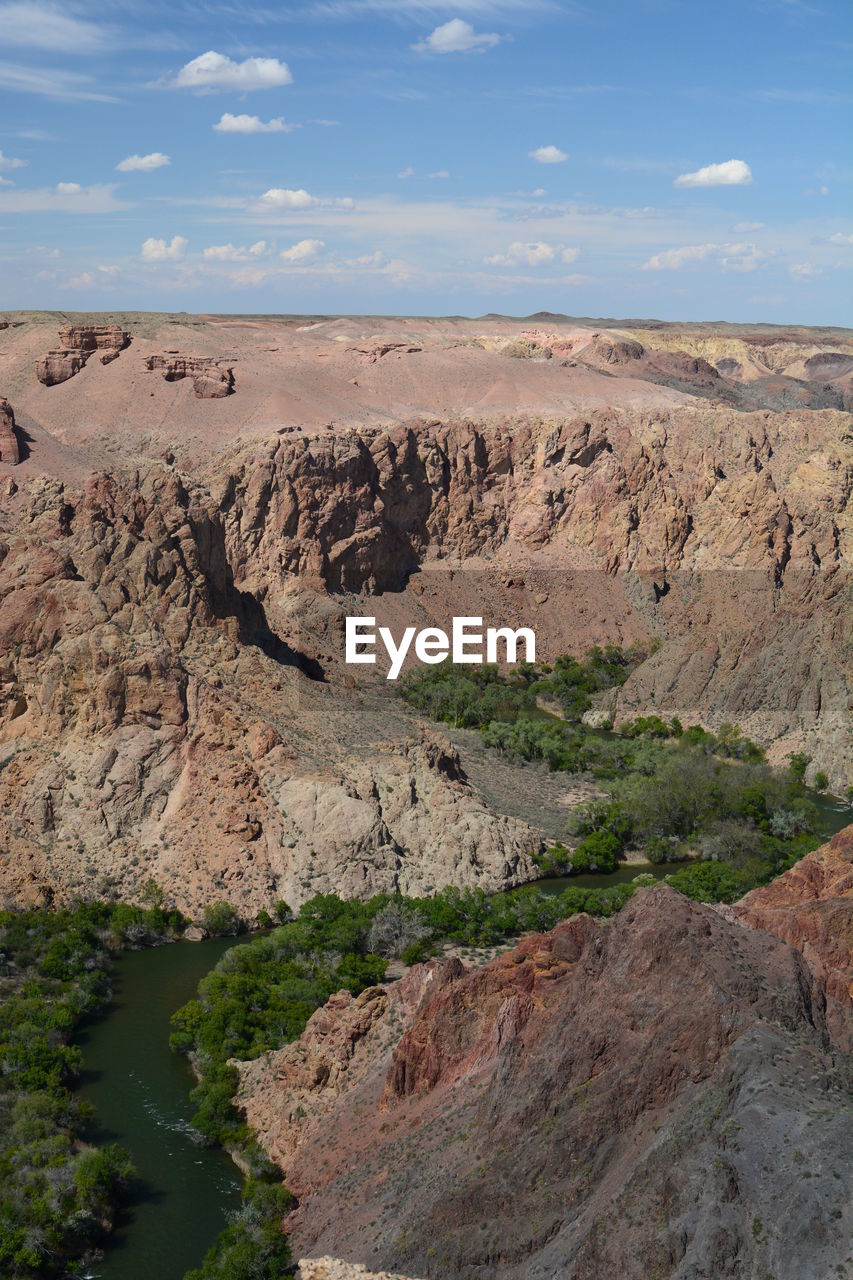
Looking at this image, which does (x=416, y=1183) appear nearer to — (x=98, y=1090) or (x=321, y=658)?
(x=98, y=1090)

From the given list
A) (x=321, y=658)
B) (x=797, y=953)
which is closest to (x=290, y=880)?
(x=797, y=953)

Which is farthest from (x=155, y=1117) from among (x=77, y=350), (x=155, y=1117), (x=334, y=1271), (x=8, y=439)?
(x=77, y=350)

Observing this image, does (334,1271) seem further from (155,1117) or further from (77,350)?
(77,350)

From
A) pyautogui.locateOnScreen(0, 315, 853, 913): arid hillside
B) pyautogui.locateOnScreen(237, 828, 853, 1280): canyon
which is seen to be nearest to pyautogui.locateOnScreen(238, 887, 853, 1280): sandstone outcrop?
pyautogui.locateOnScreen(237, 828, 853, 1280): canyon

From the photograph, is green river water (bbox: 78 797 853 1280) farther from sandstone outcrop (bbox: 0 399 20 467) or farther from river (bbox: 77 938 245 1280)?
sandstone outcrop (bbox: 0 399 20 467)

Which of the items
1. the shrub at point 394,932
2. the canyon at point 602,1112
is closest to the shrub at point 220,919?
the shrub at point 394,932
